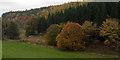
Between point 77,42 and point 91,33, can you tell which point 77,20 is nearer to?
point 91,33

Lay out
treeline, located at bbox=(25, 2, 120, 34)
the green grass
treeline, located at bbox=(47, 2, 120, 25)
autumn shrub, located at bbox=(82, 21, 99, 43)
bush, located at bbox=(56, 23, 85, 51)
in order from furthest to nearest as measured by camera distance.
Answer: treeline, located at bbox=(25, 2, 120, 34), treeline, located at bbox=(47, 2, 120, 25), autumn shrub, located at bbox=(82, 21, 99, 43), bush, located at bbox=(56, 23, 85, 51), the green grass

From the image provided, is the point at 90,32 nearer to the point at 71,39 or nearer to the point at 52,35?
the point at 71,39

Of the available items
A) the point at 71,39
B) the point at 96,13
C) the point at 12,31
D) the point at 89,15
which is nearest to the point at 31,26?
the point at 12,31

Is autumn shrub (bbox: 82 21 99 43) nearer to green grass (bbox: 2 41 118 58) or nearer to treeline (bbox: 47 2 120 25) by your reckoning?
treeline (bbox: 47 2 120 25)

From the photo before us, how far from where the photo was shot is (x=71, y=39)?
104 feet

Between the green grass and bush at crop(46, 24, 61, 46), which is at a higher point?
bush at crop(46, 24, 61, 46)

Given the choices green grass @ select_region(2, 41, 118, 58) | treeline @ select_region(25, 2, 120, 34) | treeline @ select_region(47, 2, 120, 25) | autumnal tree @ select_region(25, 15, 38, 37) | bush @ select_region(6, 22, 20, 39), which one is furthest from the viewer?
autumnal tree @ select_region(25, 15, 38, 37)

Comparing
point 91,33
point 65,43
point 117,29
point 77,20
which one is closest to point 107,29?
point 117,29

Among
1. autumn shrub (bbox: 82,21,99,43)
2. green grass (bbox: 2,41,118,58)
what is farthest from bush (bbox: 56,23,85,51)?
autumn shrub (bbox: 82,21,99,43)

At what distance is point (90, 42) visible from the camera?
3678 cm

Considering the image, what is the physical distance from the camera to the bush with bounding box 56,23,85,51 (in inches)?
1228

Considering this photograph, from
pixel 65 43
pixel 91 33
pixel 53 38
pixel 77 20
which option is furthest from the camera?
pixel 77 20

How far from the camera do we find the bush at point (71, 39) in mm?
31203

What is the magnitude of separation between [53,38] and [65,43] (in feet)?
30.5
